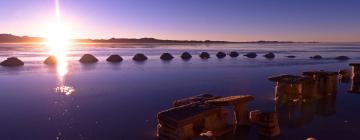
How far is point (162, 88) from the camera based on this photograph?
26031 millimetres

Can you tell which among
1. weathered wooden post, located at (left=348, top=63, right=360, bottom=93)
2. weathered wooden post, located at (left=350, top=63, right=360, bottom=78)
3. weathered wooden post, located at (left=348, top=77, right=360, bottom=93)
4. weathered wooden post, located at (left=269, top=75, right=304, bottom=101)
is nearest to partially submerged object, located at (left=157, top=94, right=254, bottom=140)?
weathered wooden post, located at (left=269, top=75, right=304, bottom=101)

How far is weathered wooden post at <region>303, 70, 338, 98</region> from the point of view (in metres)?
21.8

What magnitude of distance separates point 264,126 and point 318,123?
3858 millimetres

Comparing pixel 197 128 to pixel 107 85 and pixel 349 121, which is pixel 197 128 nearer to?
pixel 349 121

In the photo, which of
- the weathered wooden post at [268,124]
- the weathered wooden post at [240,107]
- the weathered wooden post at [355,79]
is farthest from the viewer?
the weathered wooden post at [355,79]

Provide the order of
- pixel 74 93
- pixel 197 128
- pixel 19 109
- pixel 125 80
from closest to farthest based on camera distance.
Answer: pixel 197 128 → pixel 19 109 → pixel 74 93 → pixel 125 80

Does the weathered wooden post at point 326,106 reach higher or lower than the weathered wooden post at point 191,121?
lower

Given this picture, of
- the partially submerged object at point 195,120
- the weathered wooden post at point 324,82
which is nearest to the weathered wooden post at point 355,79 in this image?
the weathered wooden post at point 324,82

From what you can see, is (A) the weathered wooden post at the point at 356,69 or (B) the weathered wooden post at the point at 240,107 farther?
(A) the weathered wooden post at the point at 356,69

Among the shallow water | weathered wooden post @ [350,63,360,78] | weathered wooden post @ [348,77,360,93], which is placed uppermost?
weathered wooden post @ [350,63,360,78]

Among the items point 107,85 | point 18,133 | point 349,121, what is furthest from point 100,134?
point 107,85

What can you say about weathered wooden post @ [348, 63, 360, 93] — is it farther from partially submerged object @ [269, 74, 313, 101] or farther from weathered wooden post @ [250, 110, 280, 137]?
weathered wooden post @ [250, 110, 280, 137]

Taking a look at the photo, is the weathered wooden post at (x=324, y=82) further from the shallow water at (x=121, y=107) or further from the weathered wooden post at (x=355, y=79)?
the weathered wooden post at (x=355, y=79)

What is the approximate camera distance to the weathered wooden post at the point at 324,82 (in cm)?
2178
